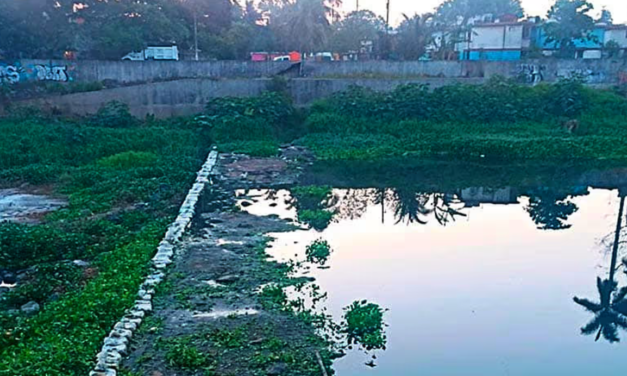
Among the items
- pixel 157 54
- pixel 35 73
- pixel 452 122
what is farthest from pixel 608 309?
pixel 157 54

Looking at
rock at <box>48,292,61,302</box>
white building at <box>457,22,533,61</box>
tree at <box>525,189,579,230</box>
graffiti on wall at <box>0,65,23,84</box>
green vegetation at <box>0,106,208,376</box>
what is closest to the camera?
green vegetation at <box>0,106,208,376</box>

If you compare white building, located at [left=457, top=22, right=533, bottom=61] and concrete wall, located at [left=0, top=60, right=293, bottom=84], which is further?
white building, located at [left=457, top=22, right=533, bottom=61]

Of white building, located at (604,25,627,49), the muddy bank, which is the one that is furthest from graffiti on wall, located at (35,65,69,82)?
white building, located at (604,25,627,49)

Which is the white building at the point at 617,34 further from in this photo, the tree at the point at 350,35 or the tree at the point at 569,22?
the tree at the point at 350,35

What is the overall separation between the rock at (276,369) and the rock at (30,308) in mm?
3789

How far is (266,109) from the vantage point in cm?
2533

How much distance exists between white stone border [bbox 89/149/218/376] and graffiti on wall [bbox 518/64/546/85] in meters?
22.0

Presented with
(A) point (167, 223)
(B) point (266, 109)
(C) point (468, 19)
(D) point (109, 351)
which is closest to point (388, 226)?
(A) point (167, 223)

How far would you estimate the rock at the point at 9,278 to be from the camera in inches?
392

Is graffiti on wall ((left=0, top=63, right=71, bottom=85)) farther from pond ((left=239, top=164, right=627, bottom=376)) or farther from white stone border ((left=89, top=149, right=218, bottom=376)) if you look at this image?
white stone border ((left=89, top=149, right=218, bottom=376))

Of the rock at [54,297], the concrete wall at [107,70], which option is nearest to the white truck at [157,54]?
the concrete wall at [107,70]

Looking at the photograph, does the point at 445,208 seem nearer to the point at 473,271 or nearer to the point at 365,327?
the point at 473,271

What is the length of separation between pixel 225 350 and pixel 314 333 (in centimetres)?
133

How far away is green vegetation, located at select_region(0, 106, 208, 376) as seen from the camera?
23.6 ft
